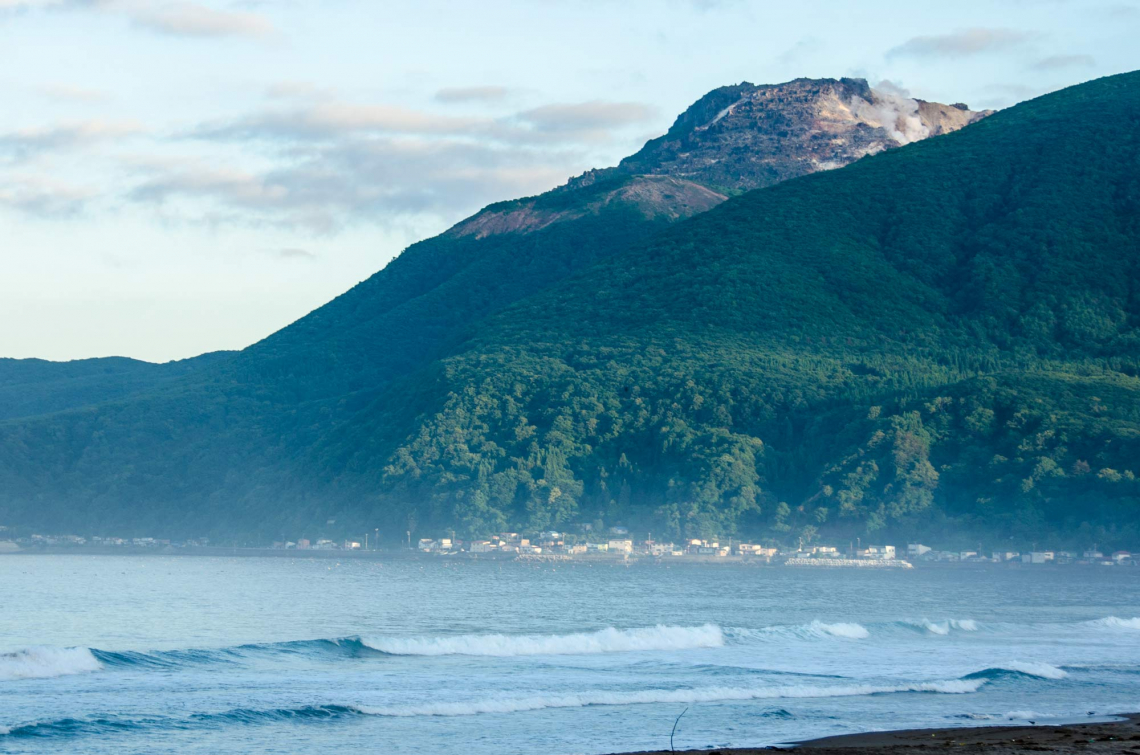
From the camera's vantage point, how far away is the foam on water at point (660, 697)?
37656 millimetres

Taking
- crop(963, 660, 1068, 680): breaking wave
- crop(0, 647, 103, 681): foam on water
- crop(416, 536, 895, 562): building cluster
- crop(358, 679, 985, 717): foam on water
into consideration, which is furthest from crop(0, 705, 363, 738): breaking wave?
crop(416, 536, 895, 562): building cluster

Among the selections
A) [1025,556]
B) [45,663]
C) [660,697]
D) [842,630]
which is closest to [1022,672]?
[660,697]

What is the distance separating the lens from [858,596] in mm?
107938

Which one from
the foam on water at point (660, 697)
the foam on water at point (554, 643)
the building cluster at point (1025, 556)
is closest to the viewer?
the foam on water at point (660, 697)

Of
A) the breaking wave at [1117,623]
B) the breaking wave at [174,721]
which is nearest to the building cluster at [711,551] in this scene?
the breaking wave at [1117,623]

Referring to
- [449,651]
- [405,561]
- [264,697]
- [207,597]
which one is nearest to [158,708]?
[264,697]

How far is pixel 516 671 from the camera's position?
4725cm

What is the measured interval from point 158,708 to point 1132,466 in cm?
16315

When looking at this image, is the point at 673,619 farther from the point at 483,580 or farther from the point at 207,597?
the point at 483,580

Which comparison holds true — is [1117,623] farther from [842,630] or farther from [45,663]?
[45,663]

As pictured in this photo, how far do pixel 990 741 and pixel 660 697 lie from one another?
1132 cm

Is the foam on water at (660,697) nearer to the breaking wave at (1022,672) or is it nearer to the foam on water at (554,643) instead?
the breaking wave at (1022,672)

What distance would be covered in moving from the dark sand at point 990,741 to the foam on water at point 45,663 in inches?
876

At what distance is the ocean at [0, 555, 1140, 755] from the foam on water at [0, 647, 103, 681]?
0.24ft
